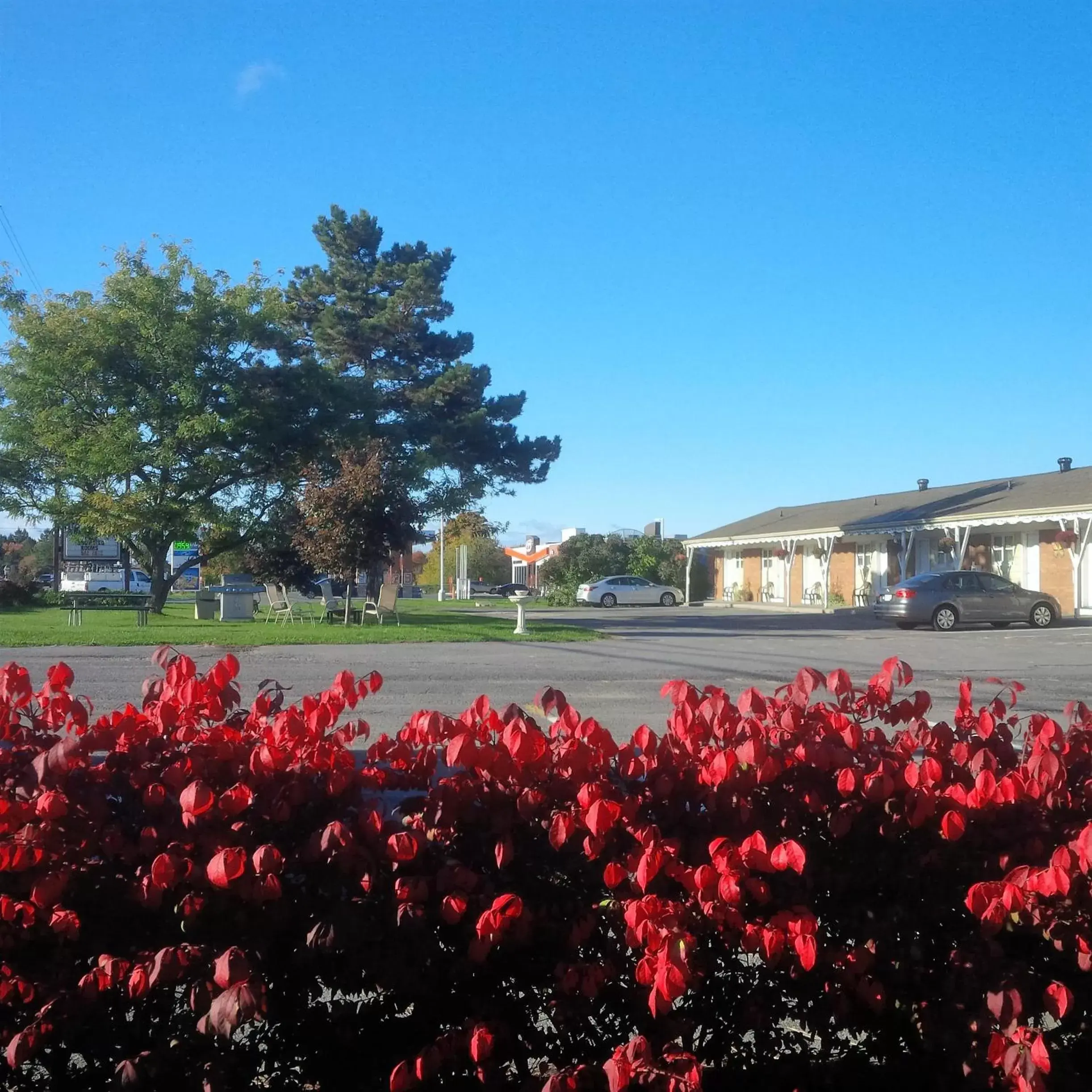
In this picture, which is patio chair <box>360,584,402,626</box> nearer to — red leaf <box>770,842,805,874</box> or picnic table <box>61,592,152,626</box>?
picnic table <box>61,592,152,626</box>

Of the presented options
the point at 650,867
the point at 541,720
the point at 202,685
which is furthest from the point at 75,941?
the point at 541,720

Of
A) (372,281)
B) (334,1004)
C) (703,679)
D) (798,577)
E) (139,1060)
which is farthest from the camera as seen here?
(798,577)

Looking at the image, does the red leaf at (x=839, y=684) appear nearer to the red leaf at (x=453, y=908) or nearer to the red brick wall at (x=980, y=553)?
the red leaf at (x=453, y=908)

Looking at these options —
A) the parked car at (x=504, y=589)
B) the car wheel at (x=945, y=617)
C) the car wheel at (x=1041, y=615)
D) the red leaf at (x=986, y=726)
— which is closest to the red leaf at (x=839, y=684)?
the red leaf at (x=986, y=726)

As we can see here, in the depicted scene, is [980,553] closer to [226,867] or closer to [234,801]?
[234,801]

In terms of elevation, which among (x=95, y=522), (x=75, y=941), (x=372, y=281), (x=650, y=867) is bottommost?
(x=75, y=941)

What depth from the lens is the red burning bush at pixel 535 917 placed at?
246cm

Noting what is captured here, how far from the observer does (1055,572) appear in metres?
32.2

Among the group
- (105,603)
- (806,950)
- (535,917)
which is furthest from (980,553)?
(535,917)

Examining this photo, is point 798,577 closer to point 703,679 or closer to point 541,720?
point 703,679

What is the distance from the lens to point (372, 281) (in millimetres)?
39906

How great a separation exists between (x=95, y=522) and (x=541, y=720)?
2303 cm

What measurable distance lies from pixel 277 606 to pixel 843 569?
23.0 m

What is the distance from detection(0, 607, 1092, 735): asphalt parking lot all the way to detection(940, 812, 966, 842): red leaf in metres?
6.88
